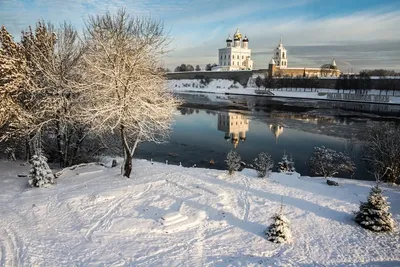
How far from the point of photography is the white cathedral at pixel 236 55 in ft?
370

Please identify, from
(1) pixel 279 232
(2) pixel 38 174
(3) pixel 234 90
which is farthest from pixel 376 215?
(3) pixel 234 90

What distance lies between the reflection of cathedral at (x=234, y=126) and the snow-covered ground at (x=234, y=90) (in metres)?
17.8

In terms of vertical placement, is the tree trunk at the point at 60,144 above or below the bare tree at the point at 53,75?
below

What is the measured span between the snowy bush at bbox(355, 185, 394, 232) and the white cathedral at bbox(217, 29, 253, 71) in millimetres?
106390

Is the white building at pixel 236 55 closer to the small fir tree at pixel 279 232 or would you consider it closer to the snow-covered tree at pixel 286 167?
the snow-covered tree at pixel 286 167

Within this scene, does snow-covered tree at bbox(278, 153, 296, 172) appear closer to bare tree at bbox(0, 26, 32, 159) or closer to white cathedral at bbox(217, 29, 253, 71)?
bare tree at bbox(0, 26, 32, 159)

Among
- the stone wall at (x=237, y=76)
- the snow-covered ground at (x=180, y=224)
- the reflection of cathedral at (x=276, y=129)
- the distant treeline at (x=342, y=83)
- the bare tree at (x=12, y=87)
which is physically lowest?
the snow-covered ground at (x=180, y=224)

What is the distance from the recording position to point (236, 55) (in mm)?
113625

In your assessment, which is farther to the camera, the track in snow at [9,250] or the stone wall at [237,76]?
the stone wall at [237,76]

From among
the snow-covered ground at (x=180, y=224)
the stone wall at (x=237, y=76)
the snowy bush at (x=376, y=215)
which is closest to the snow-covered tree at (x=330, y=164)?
the snow-covered ground at (x=180, y=224)

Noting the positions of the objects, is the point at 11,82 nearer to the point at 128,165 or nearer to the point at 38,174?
the point at 38,174

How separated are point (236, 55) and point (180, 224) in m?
111

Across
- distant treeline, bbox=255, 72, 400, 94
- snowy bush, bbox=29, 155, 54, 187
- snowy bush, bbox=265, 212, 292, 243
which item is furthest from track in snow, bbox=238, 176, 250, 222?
distant treeline, bbox=255, 72, 400, 94

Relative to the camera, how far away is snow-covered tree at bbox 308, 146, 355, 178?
54.6 ft
